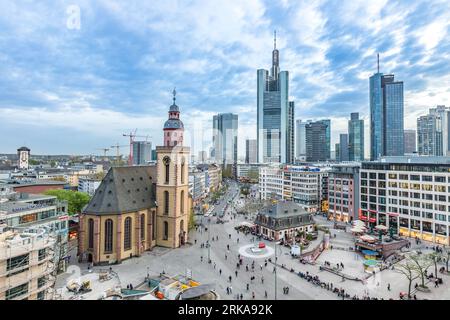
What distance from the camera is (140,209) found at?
45.1 meters

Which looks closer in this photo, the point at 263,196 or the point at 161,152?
the point at 161,152

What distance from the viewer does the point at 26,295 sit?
18.5 m

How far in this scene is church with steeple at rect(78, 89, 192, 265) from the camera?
4131 centimetres

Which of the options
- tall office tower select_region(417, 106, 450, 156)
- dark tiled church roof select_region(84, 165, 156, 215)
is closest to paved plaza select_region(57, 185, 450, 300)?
dark tiled church roof select_region(84, 165, 156, 215)

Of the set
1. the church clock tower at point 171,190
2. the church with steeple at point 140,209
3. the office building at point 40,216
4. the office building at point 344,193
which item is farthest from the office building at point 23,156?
the office building at point 344,193

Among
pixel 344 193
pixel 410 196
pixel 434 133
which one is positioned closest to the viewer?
pixel 410 196

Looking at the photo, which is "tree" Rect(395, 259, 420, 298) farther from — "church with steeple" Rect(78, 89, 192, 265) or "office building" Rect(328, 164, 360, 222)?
"church with steeple" Rect(78, 89, 192, 265)

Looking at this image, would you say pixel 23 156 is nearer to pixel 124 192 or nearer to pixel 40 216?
pixel 40 216

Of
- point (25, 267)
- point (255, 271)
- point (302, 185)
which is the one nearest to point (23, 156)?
point (302, 185)

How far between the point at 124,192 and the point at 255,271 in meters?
23.2

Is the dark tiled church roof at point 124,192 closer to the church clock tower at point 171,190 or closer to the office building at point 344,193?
the church clock tower at point 171,190
